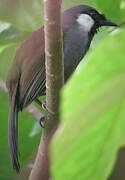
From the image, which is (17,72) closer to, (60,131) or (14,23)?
(14,23)

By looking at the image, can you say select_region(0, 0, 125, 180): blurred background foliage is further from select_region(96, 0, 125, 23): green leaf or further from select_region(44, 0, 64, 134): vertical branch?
select_region(96, 0, 125, 23): green leaf

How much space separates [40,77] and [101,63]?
1.50 meters

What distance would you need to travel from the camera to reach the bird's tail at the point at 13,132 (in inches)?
63.2

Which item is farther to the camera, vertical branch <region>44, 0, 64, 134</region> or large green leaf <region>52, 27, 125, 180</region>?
vertical branch <region>44, 0, 64, 134</region>

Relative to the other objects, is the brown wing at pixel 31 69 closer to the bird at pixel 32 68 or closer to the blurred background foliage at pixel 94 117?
the bird at pixel 32 68

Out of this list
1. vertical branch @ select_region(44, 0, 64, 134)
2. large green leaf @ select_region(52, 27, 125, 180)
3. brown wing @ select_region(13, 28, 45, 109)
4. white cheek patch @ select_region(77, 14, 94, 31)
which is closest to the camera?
large green leaf @ select_region(52, 27, 125, 180)

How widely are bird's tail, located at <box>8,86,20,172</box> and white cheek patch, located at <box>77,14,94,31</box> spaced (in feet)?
2.12

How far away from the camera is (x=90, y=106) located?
405 mm

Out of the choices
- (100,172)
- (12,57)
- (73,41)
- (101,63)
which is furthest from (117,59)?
(73,41)

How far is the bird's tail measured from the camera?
5.27 feet

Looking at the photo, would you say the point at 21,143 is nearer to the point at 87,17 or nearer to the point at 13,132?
the point at 13,132

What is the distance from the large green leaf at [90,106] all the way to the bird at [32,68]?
1.17 meters

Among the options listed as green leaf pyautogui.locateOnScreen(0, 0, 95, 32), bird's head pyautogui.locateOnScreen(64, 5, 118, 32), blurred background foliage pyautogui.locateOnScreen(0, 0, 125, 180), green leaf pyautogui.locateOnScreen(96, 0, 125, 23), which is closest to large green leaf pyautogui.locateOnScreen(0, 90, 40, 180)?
green leaf pyautogui.locateOnScreen(0, 0, 95, 32)

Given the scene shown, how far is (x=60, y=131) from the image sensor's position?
1.31 feet
